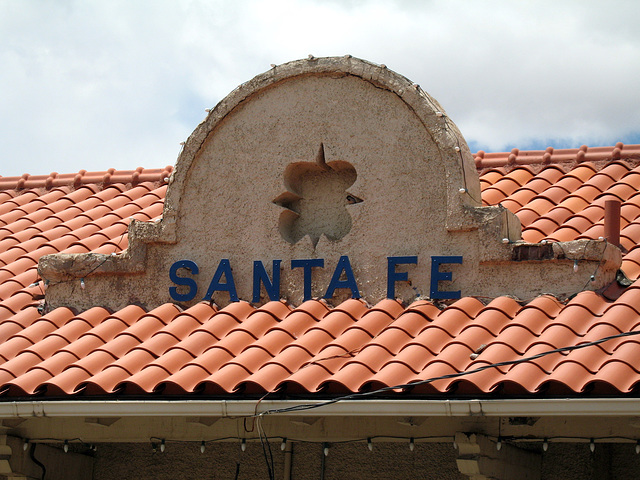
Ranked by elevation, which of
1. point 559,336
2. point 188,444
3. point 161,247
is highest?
point 161,247

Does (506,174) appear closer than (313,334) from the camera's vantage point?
No

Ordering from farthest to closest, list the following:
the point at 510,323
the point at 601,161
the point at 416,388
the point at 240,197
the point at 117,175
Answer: the point at 117,175 → the point at 601,161 → the point at 240,197 → the point at 510,323 → the point at 416,388

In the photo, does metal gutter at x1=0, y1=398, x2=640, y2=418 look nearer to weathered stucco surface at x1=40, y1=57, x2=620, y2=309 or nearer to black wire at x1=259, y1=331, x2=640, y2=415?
black wire at x1=259, y1=331, x2=640, y2=415

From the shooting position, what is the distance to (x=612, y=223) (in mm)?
8203

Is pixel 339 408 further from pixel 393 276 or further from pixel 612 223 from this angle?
pixel 612 223

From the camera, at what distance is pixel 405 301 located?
330 inches

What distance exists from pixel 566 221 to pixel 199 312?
3246mm

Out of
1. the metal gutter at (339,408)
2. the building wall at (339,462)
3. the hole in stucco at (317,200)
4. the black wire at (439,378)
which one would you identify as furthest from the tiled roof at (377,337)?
the building wall at (339,462)

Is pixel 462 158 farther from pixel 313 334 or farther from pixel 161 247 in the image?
pixel 161 247

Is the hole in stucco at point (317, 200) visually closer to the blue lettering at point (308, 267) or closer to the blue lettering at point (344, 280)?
the blue lettering at point (308, 267)

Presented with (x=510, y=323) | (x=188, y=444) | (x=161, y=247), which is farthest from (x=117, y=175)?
(x=510, y=323)

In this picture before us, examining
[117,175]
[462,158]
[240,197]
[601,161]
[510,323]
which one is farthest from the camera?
[117,175]

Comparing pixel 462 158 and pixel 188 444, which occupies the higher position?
pixel 462 158

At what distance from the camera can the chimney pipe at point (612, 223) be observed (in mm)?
8164
